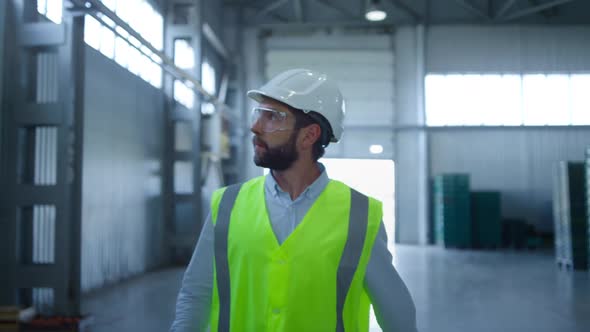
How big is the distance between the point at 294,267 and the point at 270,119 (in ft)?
1.89

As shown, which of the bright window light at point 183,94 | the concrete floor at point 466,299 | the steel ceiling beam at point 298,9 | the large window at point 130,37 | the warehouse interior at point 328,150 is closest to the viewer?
the warehouse interior at point 328,150

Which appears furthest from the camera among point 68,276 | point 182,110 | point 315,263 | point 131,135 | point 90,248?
point 182,110

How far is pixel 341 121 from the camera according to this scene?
2.15 metres

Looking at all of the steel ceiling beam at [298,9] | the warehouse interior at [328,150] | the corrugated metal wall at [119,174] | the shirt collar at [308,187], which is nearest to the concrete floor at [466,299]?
the warehouse interior at [328,150]

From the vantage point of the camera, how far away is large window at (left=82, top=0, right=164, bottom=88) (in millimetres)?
7805

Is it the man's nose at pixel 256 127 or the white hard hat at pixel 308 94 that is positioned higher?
the white hard hat at pixel 308 94

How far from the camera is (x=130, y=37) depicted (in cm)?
897

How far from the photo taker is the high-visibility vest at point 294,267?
5.58 feet

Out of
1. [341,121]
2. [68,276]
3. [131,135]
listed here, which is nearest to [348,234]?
[341,121]

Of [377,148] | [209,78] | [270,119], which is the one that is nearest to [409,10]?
[377,148]

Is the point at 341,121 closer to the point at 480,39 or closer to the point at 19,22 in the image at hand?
the point at 19,22

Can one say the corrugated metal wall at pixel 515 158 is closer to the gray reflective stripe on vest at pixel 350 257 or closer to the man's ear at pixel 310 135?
the man's ear at pixel 310 135

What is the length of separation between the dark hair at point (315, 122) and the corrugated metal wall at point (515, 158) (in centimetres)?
1607

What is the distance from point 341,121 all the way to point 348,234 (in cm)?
56
